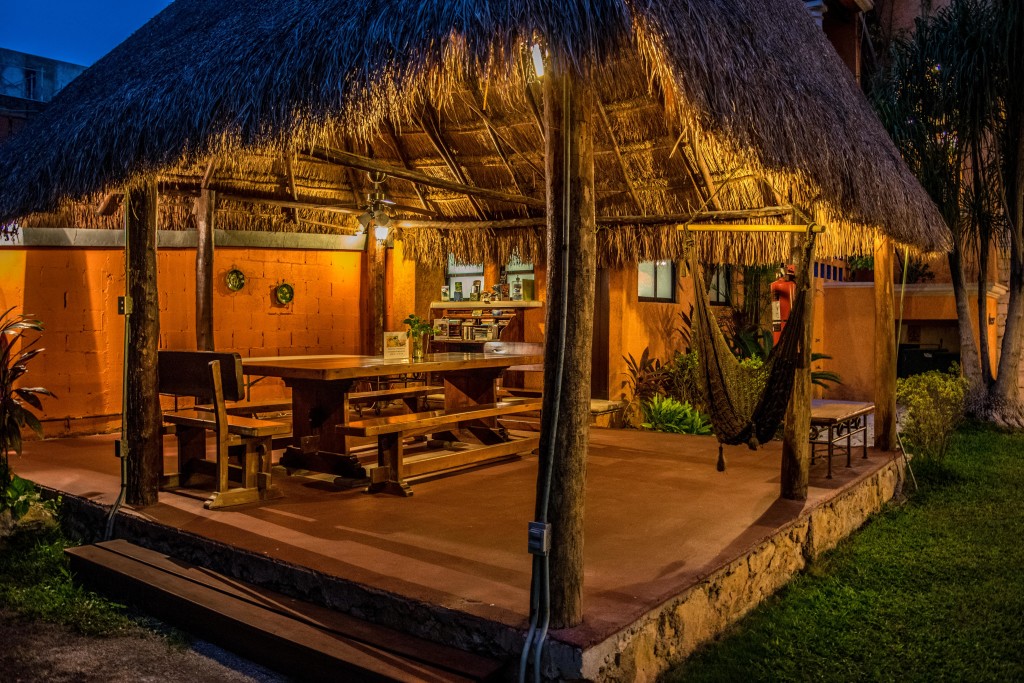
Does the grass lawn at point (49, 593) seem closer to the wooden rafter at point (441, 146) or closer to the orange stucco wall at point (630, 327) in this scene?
the wooden rafter at point (441, 146)

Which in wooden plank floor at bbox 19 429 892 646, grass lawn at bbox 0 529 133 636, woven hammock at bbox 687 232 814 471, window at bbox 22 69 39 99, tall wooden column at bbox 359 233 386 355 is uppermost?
window at bbox 22 69 39 99

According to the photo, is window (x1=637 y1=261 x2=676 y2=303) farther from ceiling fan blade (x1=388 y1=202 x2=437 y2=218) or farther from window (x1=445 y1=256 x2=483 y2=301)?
ceiling fan blade (x1=388 y1=202 x2=437 y2=218)

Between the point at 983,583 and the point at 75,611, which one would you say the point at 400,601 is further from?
the point at 983,583

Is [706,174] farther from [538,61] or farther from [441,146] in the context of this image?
[538,61]

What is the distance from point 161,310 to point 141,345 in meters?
3.25

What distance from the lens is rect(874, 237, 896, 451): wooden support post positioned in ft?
19.5

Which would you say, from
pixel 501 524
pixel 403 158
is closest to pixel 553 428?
pixel 501 524

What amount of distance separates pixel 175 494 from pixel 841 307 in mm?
11217

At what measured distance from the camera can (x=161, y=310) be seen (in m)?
7.30

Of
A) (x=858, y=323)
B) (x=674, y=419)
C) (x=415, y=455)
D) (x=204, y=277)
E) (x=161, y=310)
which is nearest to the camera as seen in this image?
(x=415, y=455)

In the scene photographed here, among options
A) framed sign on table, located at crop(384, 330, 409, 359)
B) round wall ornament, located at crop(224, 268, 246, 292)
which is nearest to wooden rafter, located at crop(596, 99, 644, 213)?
framed sign on table, located at crop(384, 330, 409, 359)

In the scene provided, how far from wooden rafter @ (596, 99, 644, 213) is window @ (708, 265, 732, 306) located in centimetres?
436

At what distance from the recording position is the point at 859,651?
129 inches

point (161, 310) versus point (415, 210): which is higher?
point (415, 210)
